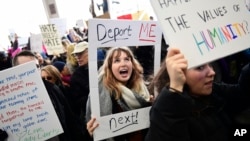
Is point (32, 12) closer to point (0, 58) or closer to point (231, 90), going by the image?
point (0, 58)

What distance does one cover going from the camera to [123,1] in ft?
10.5

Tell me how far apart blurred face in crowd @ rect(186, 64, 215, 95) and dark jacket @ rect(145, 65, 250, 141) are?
31mm

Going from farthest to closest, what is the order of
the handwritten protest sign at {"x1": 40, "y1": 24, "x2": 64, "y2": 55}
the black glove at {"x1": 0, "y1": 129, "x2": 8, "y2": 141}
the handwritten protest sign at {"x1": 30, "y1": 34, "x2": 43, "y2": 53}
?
the handwritten protest sign at {"x1": 30, "y1": 34, "x2": 43, "y2": 53} → the handwritten protest sign at {"x1": 40, "y1": 24, "x2": 64, "y2": 55} → the black glove at {"x1": 0, "y1": 129, "x2": 8, "y2": 141}

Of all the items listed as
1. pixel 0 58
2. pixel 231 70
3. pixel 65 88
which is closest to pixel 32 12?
pixel 0 58

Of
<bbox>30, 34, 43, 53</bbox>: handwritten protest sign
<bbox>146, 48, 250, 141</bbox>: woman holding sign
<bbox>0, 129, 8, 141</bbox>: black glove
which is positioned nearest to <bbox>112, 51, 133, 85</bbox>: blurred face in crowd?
<bbox>146, 48, 250, 141</bbox>: woman holding sign

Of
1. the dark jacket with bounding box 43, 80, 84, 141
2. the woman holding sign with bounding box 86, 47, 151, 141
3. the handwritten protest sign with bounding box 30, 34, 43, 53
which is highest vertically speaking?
the handwritten protest sign with bounding box 30, 34, 43, 53

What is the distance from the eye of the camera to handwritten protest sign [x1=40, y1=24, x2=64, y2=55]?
371cm

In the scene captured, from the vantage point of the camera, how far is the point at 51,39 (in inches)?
148

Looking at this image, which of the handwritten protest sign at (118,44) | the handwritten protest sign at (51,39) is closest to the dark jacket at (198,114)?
the handwritten protest sign at (118,44)

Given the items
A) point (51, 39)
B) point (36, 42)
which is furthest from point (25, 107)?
point (36, 42)

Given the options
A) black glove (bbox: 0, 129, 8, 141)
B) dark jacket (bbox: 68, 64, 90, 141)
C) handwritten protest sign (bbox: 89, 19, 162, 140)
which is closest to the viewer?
handwritten protest sign (bbox: 89, 19, 162, 140)

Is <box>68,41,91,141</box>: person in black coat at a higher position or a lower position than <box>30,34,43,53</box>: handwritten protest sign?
lower

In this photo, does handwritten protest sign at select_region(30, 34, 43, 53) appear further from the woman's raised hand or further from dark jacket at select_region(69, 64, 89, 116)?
the woman's raised hand

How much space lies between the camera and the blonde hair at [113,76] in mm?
1243
